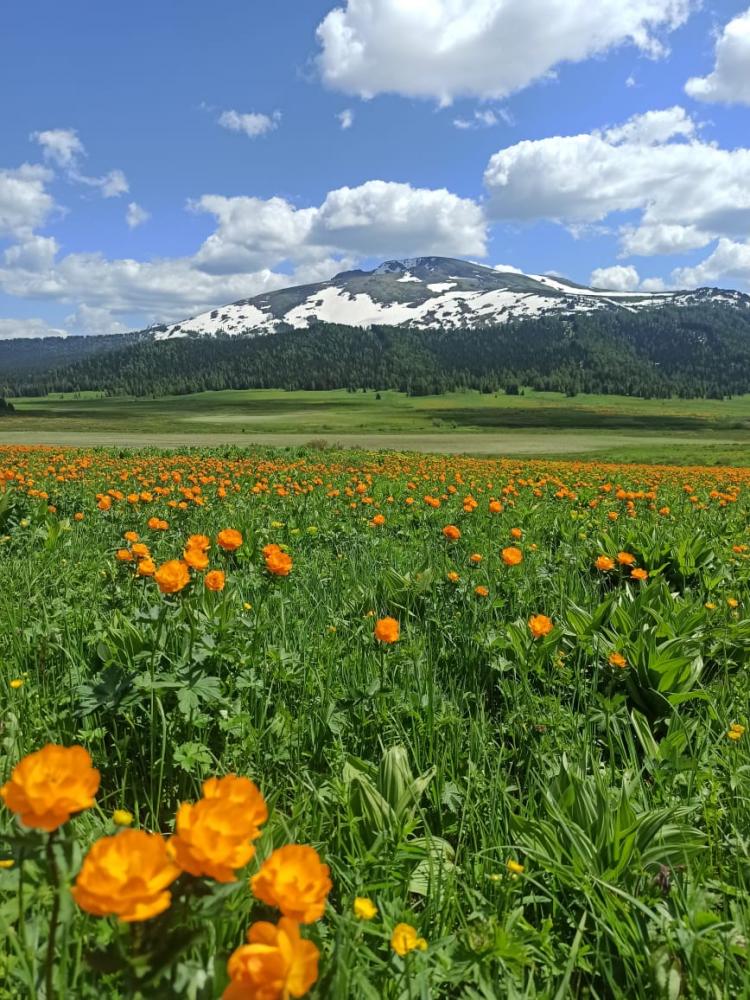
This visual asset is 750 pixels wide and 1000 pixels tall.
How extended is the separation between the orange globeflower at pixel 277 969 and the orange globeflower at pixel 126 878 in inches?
6.3

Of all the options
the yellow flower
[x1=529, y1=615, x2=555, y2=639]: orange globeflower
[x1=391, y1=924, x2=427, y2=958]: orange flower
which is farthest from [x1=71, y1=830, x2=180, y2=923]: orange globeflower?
[x1=529, y1=615, x2=555, y2=639]: orange globeflower

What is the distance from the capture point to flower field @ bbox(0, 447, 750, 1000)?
3.47ft

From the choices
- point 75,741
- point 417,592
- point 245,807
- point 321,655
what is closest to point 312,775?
point 321,655

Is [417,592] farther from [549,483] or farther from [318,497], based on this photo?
[549,483]

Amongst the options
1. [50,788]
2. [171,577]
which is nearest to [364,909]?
[50,788]

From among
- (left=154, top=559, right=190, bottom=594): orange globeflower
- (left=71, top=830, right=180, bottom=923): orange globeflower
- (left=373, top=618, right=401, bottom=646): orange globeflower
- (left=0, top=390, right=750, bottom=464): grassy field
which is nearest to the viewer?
(left=71, top=830, right=180, bottom=923): orange globeflower

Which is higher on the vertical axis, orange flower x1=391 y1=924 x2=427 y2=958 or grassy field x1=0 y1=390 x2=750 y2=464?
grassy field x1=0 y1=390 x2=750 y2=464

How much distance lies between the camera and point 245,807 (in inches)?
41.9

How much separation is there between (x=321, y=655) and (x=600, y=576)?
8.86 ft

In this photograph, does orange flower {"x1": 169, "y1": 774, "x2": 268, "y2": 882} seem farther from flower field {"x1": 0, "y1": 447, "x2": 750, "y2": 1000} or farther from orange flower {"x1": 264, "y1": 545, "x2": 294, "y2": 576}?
orange flower {"x1": 264, "y1": 545, "x2": 294, "y2": 576}

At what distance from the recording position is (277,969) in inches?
36.3

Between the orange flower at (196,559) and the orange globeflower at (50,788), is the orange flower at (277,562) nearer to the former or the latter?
the orange flower at (196,559)

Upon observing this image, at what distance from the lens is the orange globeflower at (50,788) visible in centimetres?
97

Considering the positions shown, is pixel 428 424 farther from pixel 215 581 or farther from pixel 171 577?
pixel 171 577
